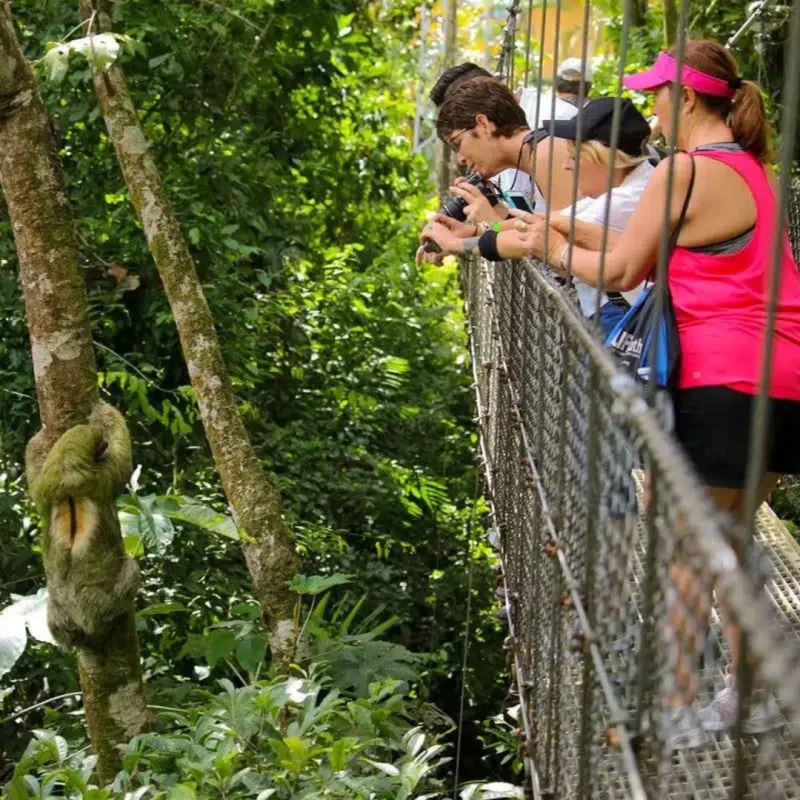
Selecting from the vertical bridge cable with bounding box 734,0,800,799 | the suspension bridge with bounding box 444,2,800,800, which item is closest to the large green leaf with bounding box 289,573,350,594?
the suspension bridge with bounding box 444,2,800,800

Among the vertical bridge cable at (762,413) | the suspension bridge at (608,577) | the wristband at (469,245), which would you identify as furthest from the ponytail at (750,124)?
the vertical bridge cable at (762,413)

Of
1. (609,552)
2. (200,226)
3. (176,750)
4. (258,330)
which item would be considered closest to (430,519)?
(258,330)

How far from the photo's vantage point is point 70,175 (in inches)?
145

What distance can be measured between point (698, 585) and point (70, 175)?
11.0 feet

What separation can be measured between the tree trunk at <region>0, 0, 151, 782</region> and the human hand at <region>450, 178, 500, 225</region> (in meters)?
0.66

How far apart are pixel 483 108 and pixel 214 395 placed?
1.05m

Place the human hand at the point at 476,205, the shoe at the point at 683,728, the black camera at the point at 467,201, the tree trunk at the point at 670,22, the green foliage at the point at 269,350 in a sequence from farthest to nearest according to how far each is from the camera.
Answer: the tree trunk at the point at 670,22 → the green foliage at the point at 269,350 → the black camera at the point at 467,201 → the human hand at the point at 476,205 → the shoe at the point at 683,728

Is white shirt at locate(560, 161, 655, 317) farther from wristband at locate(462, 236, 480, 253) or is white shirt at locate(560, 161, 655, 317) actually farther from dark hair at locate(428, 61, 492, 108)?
dark hair at locate(428, 61, 492, 108)

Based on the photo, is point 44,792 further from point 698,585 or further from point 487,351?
point 487,351

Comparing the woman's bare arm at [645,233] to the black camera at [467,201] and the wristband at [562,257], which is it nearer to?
the wristband at [562,257]

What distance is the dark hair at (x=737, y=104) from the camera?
1417 millimetres

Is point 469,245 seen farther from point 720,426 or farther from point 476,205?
point 720,426

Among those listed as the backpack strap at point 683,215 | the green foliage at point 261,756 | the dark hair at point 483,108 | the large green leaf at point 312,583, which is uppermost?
the dark hair at point 483,108

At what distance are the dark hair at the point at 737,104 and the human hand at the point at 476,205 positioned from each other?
601mm
